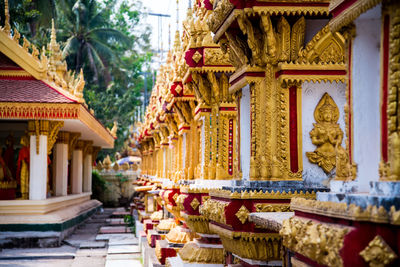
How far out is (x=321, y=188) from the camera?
6598mm

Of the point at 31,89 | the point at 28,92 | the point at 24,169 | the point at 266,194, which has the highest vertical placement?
the point at 31,89

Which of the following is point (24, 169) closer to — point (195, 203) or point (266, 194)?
point (195, 203)

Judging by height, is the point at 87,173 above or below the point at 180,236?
above

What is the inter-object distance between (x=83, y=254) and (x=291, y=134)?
36.7 feet

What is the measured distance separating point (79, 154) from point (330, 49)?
68.5 feet

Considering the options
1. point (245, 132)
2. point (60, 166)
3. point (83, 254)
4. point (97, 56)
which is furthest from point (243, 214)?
point (97, 56)

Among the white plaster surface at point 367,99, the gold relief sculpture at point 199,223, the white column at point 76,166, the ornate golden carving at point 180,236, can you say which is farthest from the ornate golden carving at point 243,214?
the white column at point 76,166

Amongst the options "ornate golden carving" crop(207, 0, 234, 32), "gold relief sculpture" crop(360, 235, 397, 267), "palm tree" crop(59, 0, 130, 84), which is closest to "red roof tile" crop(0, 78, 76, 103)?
"ornate golden carving" crop(207, 0, 234, 32)

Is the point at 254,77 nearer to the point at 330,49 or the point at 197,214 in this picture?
the point at 330,49

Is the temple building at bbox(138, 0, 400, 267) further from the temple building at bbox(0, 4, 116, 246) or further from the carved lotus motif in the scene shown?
the temple building at bbox(0, 4, 116, 246)

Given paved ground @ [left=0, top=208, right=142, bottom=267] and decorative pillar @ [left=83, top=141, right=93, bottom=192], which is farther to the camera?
decorative pillar @ [left=83, top=141, right=93, bottom=192]

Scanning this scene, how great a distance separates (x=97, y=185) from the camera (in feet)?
130

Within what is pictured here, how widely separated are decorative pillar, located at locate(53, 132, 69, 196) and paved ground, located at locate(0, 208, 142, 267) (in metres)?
1.72

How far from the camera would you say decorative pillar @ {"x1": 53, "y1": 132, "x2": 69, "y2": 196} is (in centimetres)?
2152
